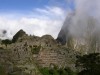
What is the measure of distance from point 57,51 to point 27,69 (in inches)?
645

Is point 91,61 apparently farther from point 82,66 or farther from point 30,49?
point 30,49

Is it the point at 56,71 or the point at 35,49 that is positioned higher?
the point at 35,49

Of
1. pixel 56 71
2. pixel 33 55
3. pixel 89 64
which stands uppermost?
pixel 33 55

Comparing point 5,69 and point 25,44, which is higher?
point 25,44

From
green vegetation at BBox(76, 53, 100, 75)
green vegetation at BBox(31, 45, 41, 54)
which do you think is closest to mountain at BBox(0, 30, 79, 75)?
green vegetation at BBox(31, 45, 41, 54)

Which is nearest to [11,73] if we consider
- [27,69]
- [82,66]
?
[27,69]

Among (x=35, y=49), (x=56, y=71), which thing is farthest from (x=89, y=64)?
(x=35, y=49)

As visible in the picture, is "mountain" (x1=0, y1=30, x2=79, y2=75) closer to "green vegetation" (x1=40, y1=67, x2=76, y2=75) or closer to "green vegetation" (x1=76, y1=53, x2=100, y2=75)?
"green vegetation" (x1=40, y1=67, x2=76, y2=75)

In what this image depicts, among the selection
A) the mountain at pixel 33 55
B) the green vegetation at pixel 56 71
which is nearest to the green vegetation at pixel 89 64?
the mountain at pixel 33 55

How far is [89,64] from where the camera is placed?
8744cm

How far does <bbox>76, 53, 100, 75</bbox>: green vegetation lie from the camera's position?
83125mm

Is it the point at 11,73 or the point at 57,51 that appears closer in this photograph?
the point at 11,73

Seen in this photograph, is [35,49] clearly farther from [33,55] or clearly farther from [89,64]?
[89,64]

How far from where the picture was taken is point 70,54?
97.2 metres
